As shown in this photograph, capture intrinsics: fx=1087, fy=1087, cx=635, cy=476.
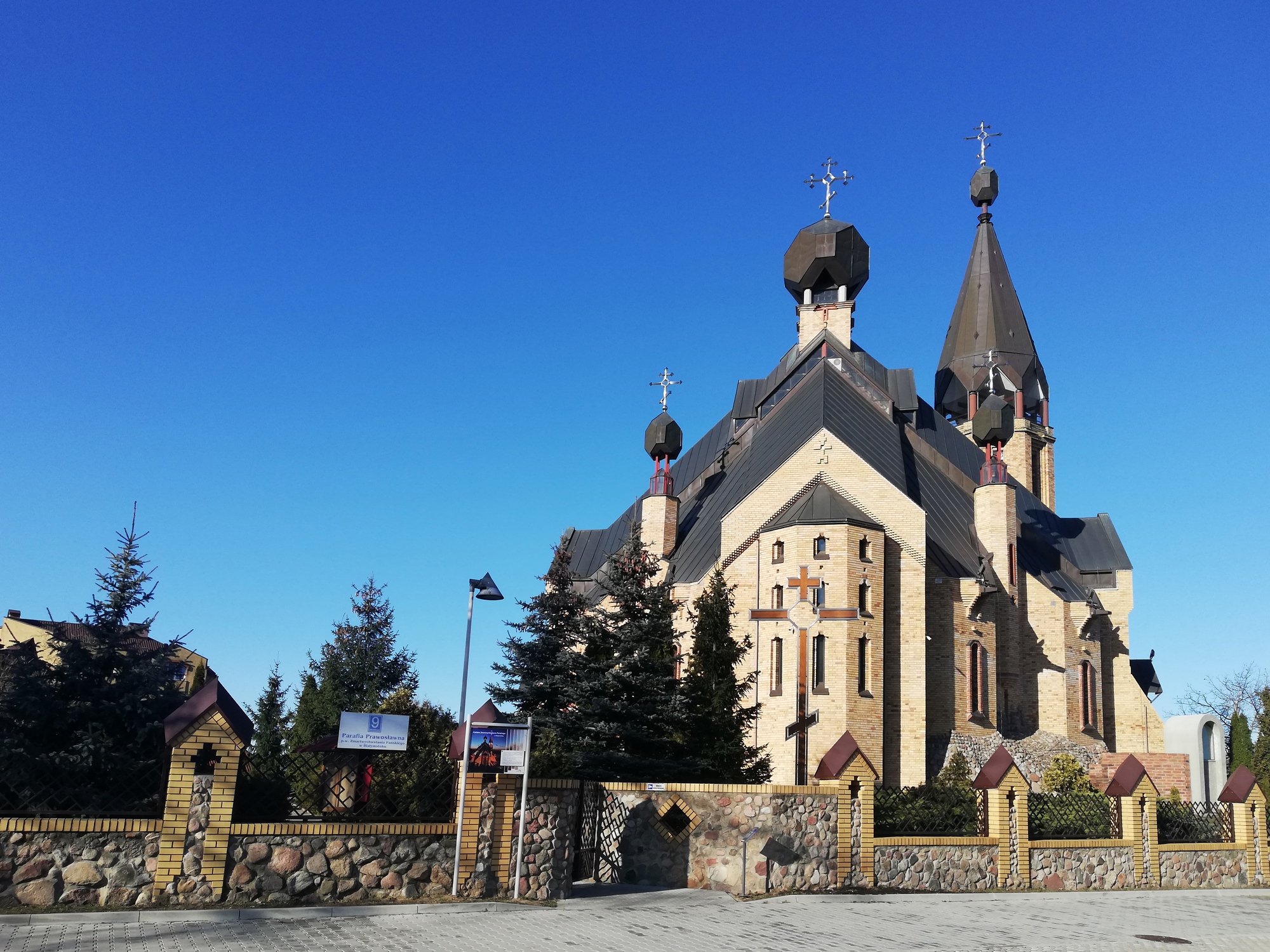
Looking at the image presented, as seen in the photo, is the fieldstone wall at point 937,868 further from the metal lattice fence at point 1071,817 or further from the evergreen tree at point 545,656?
the evergreen tree at point 545,656

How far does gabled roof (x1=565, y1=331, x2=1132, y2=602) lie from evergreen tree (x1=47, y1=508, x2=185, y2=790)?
16.8m

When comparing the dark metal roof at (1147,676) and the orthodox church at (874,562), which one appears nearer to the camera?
the orthodox church at (874,562)

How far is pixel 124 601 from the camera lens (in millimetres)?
15602

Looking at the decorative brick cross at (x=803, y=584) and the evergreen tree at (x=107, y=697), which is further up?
the decorative brick cross at (x=803, y=584)

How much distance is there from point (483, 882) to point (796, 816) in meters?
5.05

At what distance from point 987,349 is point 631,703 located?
3761 centimetres

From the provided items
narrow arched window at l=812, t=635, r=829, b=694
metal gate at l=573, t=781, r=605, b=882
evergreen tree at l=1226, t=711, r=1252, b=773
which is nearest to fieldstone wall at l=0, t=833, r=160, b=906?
metal gate at l=573, t=781, r=605, b=882

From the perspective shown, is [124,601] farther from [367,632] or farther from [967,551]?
[967,551]

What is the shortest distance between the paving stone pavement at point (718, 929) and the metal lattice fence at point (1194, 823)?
354cm

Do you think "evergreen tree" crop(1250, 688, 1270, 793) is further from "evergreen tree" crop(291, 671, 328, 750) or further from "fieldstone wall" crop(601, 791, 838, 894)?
"evergreen tree" crop(291, 671, 328, 750)

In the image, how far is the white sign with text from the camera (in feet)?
41.6

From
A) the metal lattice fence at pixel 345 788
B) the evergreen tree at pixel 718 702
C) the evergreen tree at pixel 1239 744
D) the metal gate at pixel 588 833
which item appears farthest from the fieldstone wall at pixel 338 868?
the evergreen tree at pixel 1239 744

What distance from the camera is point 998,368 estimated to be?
51.5 m

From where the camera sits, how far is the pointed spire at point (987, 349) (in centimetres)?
5141
